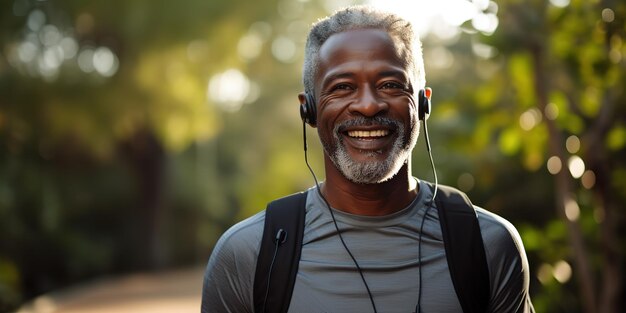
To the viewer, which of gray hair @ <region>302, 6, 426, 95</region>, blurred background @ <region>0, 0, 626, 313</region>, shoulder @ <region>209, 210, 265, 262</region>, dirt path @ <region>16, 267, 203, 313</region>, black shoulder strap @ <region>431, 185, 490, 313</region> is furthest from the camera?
dirt path @ <region>16, 267, 203, 313</region>

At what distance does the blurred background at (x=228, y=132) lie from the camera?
534cm

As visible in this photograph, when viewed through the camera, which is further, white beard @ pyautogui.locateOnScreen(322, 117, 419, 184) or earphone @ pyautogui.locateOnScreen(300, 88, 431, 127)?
earphone @ pyautogui.locateOnScreen(300, 88, 431, 127)

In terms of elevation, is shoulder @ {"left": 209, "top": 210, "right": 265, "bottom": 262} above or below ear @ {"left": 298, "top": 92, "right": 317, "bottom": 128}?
below

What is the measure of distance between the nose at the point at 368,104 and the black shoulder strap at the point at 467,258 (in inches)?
15.2

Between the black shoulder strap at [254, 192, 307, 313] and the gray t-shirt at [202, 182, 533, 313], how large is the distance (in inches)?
1.0

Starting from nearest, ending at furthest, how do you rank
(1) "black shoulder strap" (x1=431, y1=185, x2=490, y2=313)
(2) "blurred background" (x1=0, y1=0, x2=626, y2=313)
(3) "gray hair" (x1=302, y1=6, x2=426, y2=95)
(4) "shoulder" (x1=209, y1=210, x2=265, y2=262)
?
(1) "black shoulder strap" (x1=431, y1=185, x2=490, y2=313) < (4) "shoulder" (x1=209, y1=210, x2=265, y2=262) < (3) "gray hair" (x1=302, y1=6, x2=426, y2=95) < (2) "blurred background" (x1=0, y1=0, x2=626, y2=313)

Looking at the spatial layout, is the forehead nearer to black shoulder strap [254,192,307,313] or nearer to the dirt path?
black shoulder strap [254,192,307,313]

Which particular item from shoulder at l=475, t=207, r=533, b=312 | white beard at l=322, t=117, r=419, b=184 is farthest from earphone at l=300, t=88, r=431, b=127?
shoulder at l=475, t=207, r=533, b=312

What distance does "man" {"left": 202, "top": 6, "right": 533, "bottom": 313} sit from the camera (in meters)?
2.66

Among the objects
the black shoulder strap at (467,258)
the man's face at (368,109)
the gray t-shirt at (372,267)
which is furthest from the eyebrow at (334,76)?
the black shoulder strap at (467,258)

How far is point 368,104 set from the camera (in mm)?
2703

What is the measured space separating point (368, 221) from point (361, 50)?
0.53 m

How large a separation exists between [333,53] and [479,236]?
73 centimetres

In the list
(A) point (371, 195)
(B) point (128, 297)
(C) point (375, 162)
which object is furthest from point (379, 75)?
(B) point (128, 297)
